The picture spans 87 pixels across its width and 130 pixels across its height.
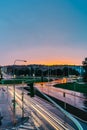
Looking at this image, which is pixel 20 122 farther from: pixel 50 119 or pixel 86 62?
pixel 86 62

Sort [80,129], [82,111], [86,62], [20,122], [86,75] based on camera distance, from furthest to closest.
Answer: [86,62] < [86,75] < [82,111] < [20,122] < [80,129]

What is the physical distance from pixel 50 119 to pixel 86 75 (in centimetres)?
10586

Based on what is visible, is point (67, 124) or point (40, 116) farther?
point (40, 116)

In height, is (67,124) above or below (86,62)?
below

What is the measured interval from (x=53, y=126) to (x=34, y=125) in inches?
101

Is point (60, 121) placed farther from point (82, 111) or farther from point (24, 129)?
point (82, 111)

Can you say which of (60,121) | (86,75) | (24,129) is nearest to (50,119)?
(60,121)

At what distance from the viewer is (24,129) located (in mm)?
44062

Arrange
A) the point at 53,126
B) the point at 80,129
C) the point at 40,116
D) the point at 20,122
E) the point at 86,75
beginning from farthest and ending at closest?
1. the point at 86,75
2. the point at 40,116
3. the point at 20,122
4. the point at 53,126
5. the point at 80,129

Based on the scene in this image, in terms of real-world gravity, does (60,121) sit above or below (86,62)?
below

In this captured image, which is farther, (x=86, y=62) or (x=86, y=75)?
(x=86, y=62)

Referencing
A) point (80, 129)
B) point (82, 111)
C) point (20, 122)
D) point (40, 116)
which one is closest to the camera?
point (80, 129)

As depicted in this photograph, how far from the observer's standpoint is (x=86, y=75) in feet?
518

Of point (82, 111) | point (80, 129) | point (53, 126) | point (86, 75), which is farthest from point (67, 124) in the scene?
point (86, 75)
